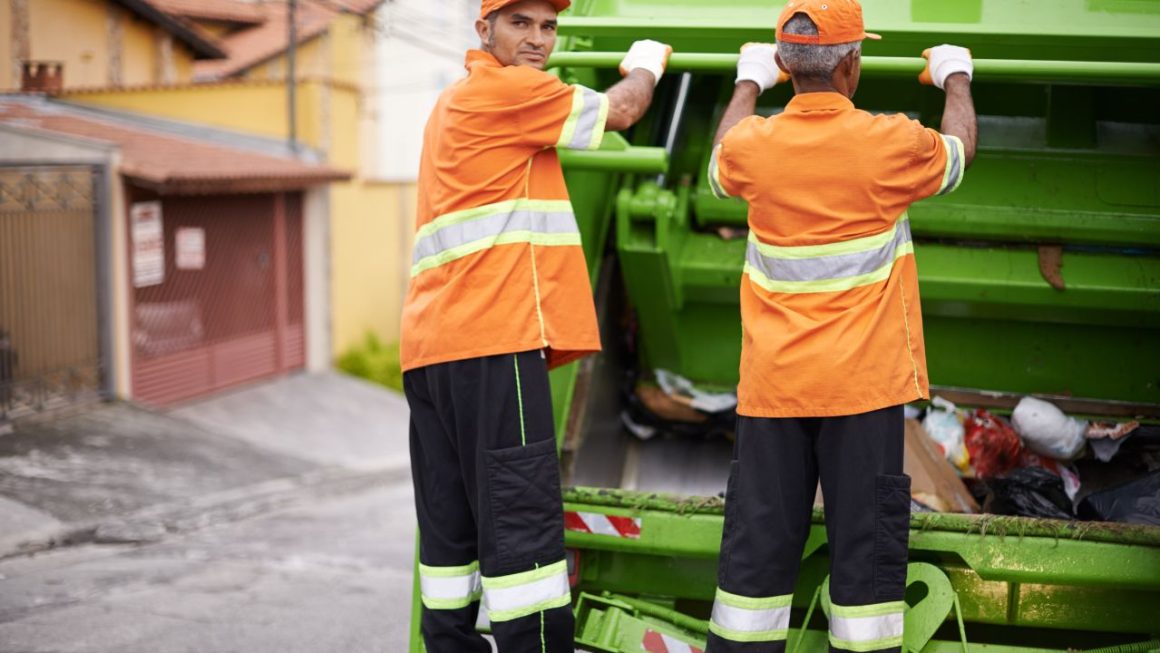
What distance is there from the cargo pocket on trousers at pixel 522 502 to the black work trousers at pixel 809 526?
0.38 metres

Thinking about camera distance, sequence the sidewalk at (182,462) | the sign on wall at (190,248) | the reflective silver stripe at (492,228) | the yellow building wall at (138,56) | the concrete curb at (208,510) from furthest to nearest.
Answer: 1. the yellow building wall at (138,56)
2. the sign on wall at (190,248)
3. the sidewalk at (182,462)
4. the concrete curb at (208,510)
5. the reflective silver stripe at (492,228)

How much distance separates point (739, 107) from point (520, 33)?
1.65 feet

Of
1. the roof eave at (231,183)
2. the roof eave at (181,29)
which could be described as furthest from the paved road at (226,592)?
the roof eave at (181,29)

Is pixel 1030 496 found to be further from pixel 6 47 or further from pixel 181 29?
pixel 181 29

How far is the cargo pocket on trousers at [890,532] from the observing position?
2.71m

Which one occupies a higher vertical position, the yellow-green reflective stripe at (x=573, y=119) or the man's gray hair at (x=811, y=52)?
the man's gray hair at (x=811, y=52)

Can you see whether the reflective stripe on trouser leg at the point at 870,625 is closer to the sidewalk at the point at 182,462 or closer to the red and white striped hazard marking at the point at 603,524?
the red and white striped hazard marking at the point at 603,524

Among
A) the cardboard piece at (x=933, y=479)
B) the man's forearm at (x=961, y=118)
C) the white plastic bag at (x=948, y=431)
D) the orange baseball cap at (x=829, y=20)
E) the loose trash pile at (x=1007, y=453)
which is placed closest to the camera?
the orange baseball cap at (x=829, y=20)

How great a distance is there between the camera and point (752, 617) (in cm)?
278

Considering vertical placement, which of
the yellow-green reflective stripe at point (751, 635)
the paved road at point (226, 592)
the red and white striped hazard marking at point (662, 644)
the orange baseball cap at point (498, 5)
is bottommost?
the paved road at point (226, 592)

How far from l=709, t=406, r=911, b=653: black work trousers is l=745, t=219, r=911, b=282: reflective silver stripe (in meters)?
A: 0.29

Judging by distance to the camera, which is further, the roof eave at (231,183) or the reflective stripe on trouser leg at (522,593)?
the roof eave at (231,183)

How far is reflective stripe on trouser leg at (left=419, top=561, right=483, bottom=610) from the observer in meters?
3.04

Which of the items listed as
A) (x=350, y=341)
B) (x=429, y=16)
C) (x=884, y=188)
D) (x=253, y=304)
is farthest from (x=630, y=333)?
(x=429, y=16)
